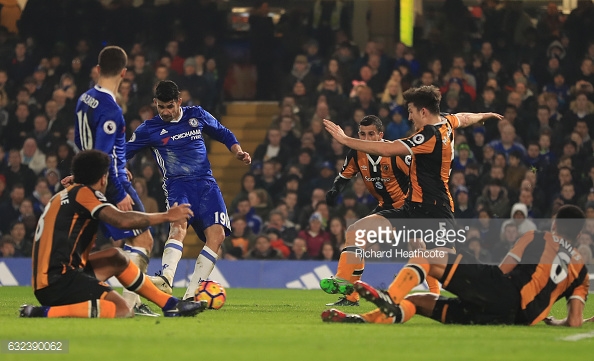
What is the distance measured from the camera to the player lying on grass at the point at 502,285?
321 inches

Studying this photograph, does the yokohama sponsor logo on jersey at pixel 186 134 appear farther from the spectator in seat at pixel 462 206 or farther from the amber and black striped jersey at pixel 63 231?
the spectator in seat at pixel 462 206

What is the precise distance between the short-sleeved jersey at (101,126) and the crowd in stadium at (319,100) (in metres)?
7.03

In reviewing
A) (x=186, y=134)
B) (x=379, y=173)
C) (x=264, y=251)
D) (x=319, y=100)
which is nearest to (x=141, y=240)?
(x=186, y=134)

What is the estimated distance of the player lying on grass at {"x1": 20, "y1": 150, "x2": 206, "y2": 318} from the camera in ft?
26.8

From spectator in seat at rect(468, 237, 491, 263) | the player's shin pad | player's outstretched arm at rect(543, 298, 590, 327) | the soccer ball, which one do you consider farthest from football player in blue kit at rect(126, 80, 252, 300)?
spectator in seat at rect(468, 237, 491, 263)

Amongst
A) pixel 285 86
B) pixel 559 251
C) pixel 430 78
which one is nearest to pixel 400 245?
pixel 430 78

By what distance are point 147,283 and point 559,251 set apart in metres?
3.30

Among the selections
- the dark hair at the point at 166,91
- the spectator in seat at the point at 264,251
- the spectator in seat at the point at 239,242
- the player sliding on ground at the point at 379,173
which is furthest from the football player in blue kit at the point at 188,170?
the spectator in seat at the point at 239,242

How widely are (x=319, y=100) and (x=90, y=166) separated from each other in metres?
11.1

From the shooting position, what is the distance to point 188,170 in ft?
36.0

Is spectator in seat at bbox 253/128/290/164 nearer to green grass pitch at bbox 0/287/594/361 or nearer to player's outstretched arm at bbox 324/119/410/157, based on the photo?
green grass pitch at bbox 0/287/594/361

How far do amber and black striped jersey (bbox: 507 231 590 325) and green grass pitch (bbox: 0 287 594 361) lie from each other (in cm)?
21

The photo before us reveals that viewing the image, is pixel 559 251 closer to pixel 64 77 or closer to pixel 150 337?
pixel 150 337

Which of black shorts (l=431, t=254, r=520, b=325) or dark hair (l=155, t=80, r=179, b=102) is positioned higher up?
dark hair (l=155, t=80, r=179, b=102)
